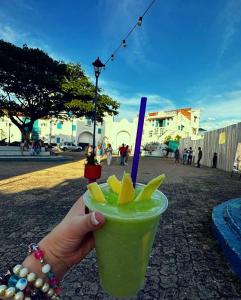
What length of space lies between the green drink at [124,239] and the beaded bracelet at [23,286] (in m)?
0.27

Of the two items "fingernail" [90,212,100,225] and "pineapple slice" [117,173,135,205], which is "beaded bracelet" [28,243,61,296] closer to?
"fingernail" [90,212,100,225]

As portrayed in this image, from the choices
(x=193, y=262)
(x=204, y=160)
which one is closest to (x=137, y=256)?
(x=193, y=262)

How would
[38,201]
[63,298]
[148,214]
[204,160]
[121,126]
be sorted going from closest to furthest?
[148,214]
[63,298]
[38,201]
[204,160]
[121,126]

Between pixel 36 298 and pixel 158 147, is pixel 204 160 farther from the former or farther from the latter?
pixel 36 298

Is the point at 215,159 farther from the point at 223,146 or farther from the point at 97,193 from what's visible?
the point at 97,193

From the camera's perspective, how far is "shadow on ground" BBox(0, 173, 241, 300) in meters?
2.72

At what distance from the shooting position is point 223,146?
18734 mm

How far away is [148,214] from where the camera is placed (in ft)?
3.43

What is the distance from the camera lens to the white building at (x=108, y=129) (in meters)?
50.9

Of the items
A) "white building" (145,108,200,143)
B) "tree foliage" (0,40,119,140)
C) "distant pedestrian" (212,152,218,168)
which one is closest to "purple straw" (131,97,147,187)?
"distant pedestrian" (212,152,218,168)

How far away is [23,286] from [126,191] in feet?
1.98

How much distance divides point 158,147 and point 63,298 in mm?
43151

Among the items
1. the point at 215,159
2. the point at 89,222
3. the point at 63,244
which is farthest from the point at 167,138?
the point at 89,222

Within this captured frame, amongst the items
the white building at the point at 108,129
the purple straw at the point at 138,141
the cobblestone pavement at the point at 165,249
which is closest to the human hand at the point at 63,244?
the purple straw at the point at 138,141
